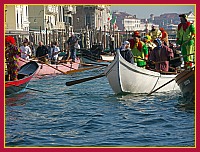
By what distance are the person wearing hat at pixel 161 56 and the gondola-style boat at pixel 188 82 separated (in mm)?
2028

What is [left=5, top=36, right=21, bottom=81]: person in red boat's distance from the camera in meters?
14.8

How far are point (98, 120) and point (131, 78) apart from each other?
3335 mm

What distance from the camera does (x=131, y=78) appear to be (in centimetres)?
1406

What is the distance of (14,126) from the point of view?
10.4m

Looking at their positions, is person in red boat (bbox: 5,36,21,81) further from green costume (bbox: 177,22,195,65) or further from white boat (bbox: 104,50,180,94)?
green costume (bbox: 177,22,195,65)

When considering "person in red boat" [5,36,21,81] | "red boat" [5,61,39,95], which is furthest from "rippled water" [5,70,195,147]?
"person in red boat" [5,36,21,81]

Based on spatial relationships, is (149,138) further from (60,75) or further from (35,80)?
(60,75)

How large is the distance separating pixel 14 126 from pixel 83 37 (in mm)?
32409

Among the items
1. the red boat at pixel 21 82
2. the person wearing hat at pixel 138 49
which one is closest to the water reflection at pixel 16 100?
the red boat at pixel 21 82

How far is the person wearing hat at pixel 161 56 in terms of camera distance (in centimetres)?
1447

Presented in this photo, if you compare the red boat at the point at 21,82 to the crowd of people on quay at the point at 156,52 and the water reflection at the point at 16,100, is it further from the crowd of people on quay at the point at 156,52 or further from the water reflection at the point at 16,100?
the crowd of people on quay at the point at 156,52

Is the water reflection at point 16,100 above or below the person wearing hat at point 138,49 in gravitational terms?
below

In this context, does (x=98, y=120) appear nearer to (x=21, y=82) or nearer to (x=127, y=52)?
(x=127, y=52)

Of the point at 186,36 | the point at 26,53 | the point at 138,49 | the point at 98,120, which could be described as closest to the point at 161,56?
the point at 186,36
